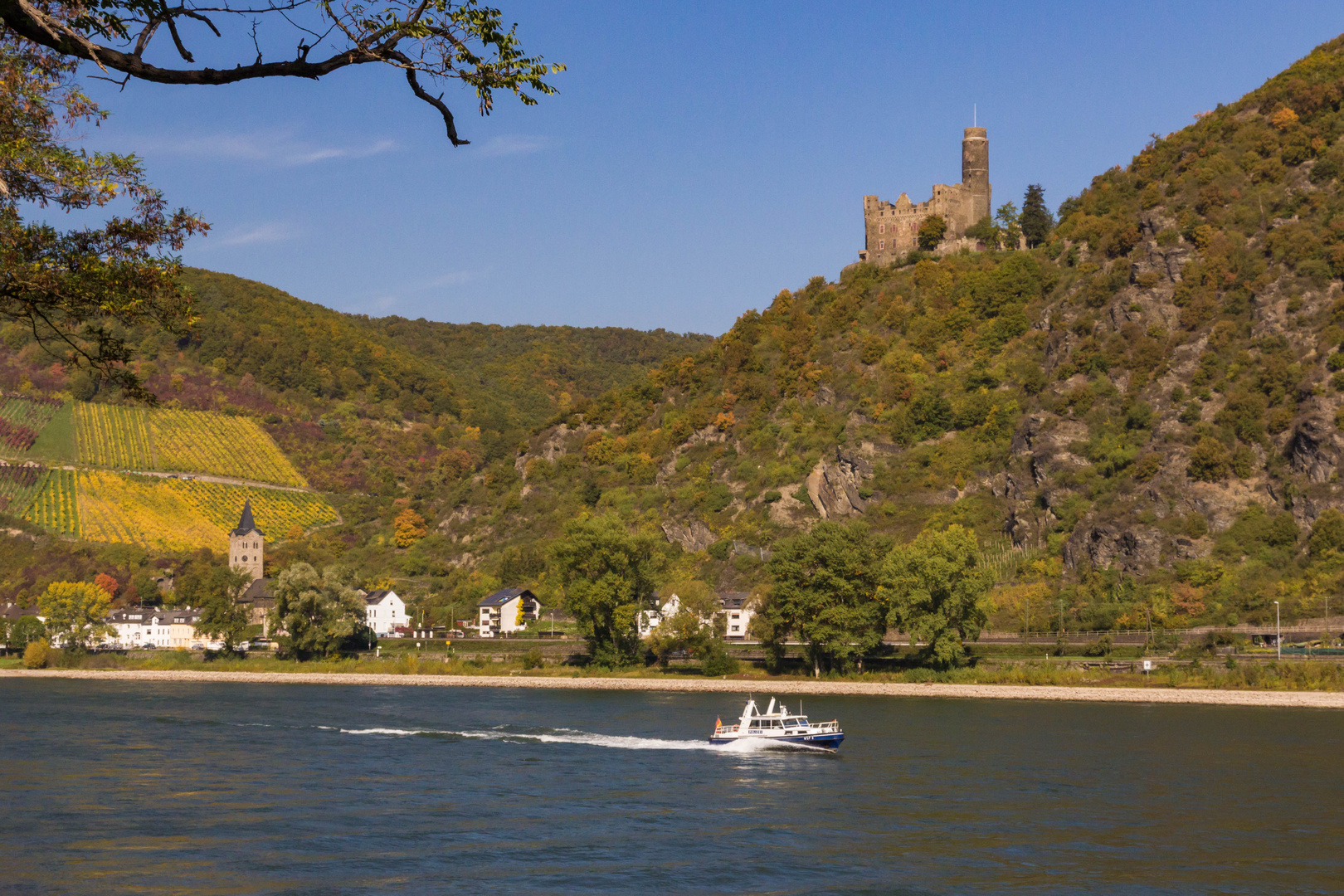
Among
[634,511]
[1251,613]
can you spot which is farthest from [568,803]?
[634,511]

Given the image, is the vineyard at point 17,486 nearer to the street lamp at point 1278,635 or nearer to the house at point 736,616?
the house at point 736,616

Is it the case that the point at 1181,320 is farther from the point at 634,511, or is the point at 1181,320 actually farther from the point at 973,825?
the point at 973,825

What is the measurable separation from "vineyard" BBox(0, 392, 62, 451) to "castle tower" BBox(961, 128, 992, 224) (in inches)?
5087

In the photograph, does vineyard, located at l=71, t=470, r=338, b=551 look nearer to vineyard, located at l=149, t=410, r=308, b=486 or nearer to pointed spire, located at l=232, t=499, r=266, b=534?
pointed spire, located at l=232, t=499, r=266, b=534

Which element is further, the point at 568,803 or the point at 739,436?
the point at 739,436

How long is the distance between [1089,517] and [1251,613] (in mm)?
18316

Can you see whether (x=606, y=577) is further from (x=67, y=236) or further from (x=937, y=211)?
(x=937, y=211)

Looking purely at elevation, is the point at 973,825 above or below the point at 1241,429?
below

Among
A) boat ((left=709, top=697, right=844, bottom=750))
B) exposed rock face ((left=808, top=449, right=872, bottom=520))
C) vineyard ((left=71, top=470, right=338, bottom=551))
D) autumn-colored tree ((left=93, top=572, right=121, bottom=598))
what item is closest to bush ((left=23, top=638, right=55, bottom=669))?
autumn-colored tree ((left=93, top=572, right=121, bottom=598))

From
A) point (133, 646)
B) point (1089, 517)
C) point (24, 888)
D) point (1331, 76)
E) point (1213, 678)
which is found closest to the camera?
point (24, 888)

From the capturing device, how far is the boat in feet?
162

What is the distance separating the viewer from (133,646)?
121688mm

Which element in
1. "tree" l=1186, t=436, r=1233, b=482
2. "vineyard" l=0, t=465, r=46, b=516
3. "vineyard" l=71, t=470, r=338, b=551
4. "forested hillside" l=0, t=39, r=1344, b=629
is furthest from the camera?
"vineyard" l=0, t=465, r=46, b=516

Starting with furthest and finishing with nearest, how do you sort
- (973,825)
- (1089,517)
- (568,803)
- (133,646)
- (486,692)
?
(133,646) → (1089,517) → (486,692) → (568,803) → (973,825)
